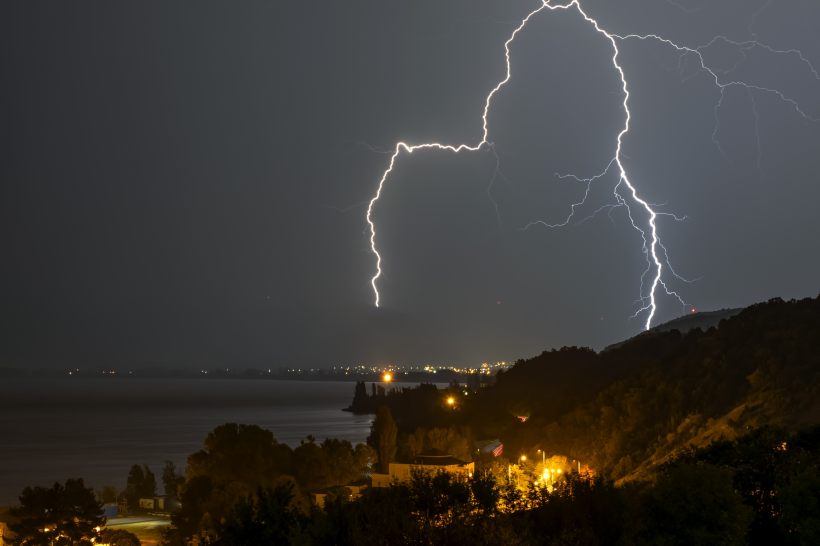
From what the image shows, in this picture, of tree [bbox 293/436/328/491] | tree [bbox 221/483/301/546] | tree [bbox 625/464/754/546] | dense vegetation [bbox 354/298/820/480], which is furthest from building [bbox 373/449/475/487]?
tree [bbox 625/464/754/546]

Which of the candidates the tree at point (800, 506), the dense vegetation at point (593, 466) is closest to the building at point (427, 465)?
the dense vegetation at point (593, 466)

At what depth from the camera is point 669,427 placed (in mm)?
29219

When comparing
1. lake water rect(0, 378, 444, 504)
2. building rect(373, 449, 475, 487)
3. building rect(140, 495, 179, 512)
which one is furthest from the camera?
lake water rect(0, 378, 444, 504)

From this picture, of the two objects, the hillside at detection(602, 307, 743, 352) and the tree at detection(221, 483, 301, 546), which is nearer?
the tree at detection(221, 483, 301, 546)

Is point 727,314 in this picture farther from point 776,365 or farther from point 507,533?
point 507,533

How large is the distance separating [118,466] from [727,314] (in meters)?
62.7

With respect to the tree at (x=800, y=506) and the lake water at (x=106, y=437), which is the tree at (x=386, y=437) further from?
the tree at (x=800, y=506)

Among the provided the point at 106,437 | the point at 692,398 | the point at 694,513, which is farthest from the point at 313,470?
the point at 106,437

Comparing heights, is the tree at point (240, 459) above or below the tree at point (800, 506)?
below

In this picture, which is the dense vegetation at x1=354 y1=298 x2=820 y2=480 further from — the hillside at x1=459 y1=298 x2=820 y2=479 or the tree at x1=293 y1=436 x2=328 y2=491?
the tree at x1=293 y1=436 x2=328 y2=491

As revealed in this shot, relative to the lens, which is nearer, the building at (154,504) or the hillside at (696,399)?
the hillside at (696,399)

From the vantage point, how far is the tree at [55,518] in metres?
20.9

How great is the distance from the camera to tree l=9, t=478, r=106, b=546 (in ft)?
68.5

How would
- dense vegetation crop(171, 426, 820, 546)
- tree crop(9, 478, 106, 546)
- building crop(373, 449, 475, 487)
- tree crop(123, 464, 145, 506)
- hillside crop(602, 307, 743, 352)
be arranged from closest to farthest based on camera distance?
dense vegetation crop(171, 426, 820, 546)
tree crop(9, 478, 106, 546)
building crop(373, 449, 475, 487)
tree crop(123, 464, 145, 506)
hillside crop(602, 307, 743, 352)
